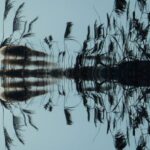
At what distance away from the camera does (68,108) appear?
8070mm

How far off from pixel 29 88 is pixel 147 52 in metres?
1.68

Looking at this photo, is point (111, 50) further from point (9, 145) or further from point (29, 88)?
point (9, 145)

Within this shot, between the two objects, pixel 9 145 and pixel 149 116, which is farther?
pixel 9 145

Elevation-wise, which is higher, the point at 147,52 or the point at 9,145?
the point at 147,52

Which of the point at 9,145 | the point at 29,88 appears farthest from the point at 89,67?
the point at 9,145

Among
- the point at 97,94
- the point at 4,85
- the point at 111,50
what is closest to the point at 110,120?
the point at 97,94

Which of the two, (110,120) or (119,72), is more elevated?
(119,72)

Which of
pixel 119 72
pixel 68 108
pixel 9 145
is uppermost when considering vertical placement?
pixel 119 72

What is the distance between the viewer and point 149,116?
7.70m

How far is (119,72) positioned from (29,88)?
1286mm

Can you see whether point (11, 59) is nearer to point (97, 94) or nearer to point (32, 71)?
point (32, 71)

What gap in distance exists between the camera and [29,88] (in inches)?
309

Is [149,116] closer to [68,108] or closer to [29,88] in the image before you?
[68,108]

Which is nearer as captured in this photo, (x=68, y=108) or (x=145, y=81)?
(x=145, y=81)
